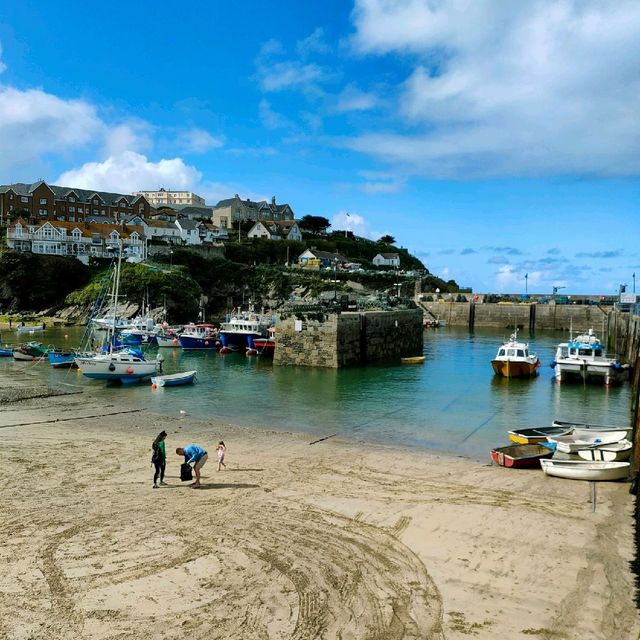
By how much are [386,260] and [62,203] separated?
6521 cm

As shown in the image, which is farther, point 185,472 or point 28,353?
point 28,353

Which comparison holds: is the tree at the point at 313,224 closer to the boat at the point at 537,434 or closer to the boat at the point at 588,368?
the boat at the point at 588,368

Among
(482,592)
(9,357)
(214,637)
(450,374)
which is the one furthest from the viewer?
(9,357)

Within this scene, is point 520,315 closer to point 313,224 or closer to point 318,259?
point 318,259

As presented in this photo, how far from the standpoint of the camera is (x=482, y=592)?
32.4 ft

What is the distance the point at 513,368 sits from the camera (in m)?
39.9

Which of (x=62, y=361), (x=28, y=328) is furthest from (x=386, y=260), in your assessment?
(x=62, y=361)

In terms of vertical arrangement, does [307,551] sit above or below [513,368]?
below

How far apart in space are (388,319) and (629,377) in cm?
1913

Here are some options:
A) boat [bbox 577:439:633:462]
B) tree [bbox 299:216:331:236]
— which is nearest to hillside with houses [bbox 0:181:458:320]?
tree [bbox 299:216:331:236]

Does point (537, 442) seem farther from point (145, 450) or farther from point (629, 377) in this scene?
point (629, 377)

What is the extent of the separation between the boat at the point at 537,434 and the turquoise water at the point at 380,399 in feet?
4.07

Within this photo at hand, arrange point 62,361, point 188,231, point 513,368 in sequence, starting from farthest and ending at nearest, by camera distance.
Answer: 1. point 188,231
2. point 62,361
3. point 513,368

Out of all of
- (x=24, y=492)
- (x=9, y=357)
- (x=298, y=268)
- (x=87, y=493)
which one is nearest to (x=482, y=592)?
(x=87, y=493)
